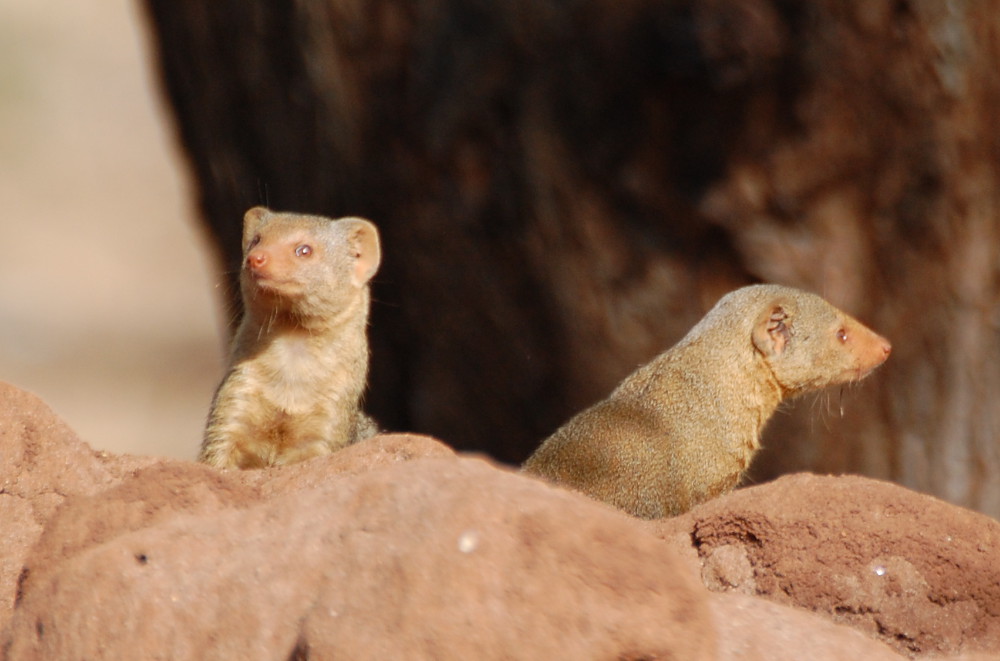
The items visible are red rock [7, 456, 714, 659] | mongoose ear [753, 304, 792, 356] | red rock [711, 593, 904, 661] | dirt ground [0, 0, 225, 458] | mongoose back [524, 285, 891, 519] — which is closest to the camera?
red rock [7, 456, 714, 659]

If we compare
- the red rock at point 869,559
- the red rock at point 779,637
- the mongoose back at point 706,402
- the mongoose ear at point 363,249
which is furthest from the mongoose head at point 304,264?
the red rock at point 779,637

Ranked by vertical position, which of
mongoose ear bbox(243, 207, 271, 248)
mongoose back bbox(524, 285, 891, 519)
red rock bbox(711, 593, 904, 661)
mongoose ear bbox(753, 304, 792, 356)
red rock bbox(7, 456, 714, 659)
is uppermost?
mongoose ear bbox(243, 207, 271, 248)

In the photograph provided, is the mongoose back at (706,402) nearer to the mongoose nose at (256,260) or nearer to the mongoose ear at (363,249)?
the mongoose ear at (363,249)

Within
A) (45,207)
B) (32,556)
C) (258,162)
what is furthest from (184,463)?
(45,207)

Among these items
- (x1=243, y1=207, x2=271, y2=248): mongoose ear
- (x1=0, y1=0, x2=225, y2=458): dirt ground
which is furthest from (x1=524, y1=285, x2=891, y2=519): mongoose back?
(x1=0, y1=0, x2=225, y2=458): dirt ground

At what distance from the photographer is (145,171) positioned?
2567cm

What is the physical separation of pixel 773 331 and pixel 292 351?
6.46 feet

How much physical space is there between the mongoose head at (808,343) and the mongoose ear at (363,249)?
5.28 feet

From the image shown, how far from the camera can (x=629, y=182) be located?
23.8 feet

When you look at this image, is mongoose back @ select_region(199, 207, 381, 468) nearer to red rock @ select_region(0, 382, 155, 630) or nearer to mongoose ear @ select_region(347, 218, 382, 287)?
mongoose ear @ select_region(347, 218, 382, 287)

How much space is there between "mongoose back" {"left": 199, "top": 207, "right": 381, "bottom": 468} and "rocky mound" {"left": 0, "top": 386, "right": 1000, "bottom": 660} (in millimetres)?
1336

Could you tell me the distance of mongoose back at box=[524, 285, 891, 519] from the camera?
16.2 ft

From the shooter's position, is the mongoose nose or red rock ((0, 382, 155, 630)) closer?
red rock ((0, 382, 155, 630))

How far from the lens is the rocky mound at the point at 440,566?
253 cm
